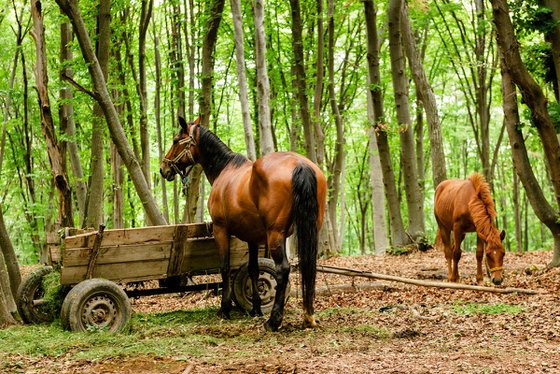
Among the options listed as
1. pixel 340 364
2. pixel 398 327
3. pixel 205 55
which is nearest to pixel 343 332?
pixel 398 327

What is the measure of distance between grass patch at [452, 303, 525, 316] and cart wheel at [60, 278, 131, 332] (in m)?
4.54

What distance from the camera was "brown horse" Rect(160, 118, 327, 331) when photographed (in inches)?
295

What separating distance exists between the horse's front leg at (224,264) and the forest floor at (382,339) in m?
0.24

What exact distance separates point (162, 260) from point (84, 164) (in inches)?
881

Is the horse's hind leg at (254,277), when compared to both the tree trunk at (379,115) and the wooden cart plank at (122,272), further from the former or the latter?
the tree trunk at (379,115)

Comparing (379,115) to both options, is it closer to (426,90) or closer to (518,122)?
(426,90)

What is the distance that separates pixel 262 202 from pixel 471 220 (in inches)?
198

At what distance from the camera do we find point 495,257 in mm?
10492

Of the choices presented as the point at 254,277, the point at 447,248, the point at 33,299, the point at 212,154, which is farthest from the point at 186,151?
the point at 447,248

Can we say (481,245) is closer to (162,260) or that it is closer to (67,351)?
(162,260)

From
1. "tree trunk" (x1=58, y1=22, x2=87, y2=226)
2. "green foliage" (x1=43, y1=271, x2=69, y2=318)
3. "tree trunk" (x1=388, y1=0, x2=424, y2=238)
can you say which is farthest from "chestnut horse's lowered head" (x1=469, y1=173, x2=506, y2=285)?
"tree trunk" (x1=58, y1=22, x2=87, y2=226)

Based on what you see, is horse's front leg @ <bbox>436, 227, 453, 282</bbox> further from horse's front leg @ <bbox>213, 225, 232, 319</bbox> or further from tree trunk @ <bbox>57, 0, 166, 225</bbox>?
tree trunk @ <bbox>57, 0, 166, 225</bbox>

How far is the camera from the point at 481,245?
11219 millimetres

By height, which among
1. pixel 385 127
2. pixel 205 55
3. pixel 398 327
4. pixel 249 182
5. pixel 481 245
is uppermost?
pixel 205 55
